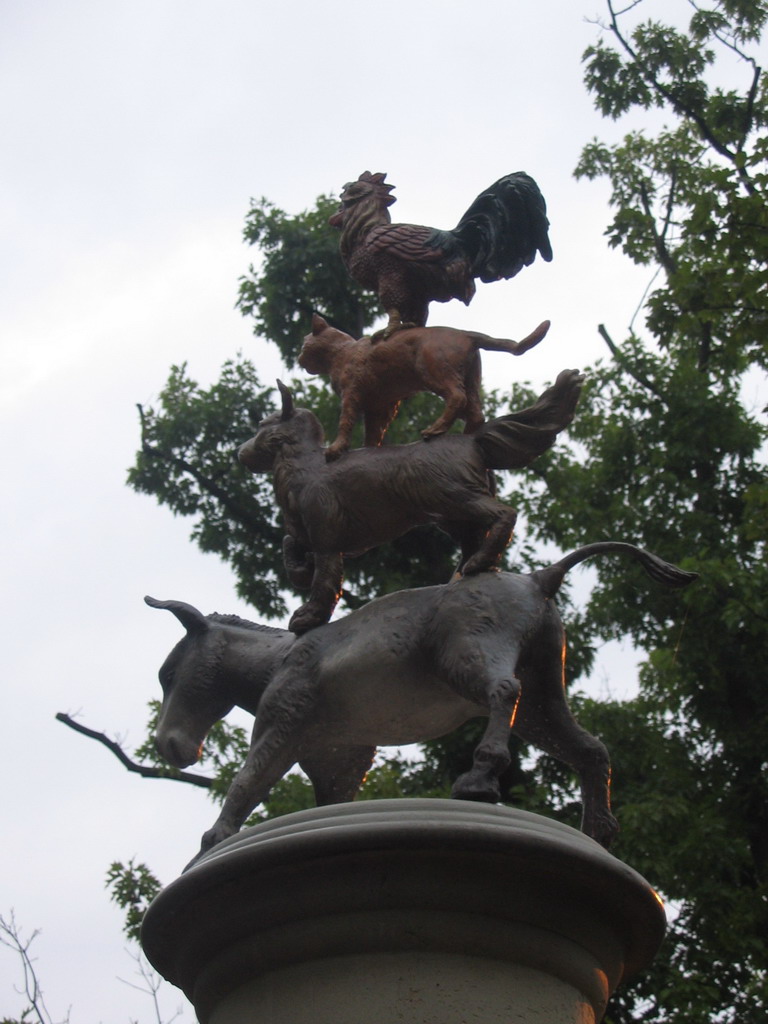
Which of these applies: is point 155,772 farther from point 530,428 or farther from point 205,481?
point 530,428

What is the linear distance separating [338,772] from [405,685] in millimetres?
558

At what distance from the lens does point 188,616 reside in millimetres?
4723

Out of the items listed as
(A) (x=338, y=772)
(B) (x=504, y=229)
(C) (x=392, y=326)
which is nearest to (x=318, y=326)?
(C) (x=392, y=326)

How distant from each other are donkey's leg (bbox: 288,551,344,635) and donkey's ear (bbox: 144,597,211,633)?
38 cm

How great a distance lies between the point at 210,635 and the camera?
468 cm

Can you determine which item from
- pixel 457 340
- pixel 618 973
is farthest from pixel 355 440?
pixel 618 973

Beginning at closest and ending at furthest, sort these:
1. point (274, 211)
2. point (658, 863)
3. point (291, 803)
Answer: point (658, 863) < point (291, 803) < point (274, 211)

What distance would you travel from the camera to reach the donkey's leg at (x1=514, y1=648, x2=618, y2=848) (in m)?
4.23

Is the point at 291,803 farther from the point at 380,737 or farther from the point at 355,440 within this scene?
the point at 380,737

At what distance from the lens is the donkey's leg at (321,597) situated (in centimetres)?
450

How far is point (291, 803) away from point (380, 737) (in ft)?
23.4

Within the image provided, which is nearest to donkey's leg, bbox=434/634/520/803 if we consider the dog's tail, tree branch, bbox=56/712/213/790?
the dog's tail

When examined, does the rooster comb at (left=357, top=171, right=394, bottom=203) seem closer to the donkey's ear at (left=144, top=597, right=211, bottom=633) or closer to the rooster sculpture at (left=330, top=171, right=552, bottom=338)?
the rooster sculpture at (left=330, top=171, right=552, bottom=338)

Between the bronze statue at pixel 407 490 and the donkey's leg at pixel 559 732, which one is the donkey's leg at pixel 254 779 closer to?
the bronze statue at pixel 407 490
